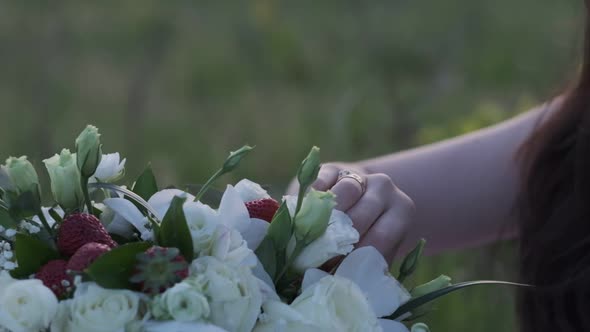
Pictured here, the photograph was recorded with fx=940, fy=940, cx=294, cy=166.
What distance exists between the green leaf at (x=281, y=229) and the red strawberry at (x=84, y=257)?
10cm

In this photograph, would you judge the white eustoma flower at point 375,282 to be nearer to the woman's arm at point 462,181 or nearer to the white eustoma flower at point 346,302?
the white eustoma flower at point 346,302

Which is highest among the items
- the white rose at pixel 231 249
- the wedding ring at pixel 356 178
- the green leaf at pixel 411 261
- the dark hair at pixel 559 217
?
the white rose at pixel 231 249

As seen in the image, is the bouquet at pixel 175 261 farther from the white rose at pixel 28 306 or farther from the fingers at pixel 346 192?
the fingers at pixel 346 192

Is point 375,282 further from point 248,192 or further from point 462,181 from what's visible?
point 462,181

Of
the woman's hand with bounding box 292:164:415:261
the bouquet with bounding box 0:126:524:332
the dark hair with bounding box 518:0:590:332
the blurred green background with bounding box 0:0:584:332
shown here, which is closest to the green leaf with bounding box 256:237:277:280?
the bouquet with bounding box 0:126:524:332

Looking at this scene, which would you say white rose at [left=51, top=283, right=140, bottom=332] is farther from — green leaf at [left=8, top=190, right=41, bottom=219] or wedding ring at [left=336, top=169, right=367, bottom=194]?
wedding ring at [left=336, top=169, right=367, bottom=194]

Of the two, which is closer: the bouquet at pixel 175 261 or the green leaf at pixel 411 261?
the bouquet at pixel 175 261

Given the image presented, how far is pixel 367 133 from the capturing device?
2137 millimetres

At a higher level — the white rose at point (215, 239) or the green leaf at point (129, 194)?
the green leaf at point (129, 194)

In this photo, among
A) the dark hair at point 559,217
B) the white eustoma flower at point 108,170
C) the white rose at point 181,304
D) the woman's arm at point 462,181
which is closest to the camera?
the white rose at point 181,304

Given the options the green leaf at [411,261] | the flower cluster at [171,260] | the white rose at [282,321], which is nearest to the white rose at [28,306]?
the flower cluster at [171,260]

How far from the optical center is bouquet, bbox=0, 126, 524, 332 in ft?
1.40

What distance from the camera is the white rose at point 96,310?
1.38 feet

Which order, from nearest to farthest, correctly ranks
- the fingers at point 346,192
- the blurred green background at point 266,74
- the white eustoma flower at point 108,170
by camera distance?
the white eustoma flower at point 108,170
the fingers at point 346,192
the blurred green background at point 266,74
